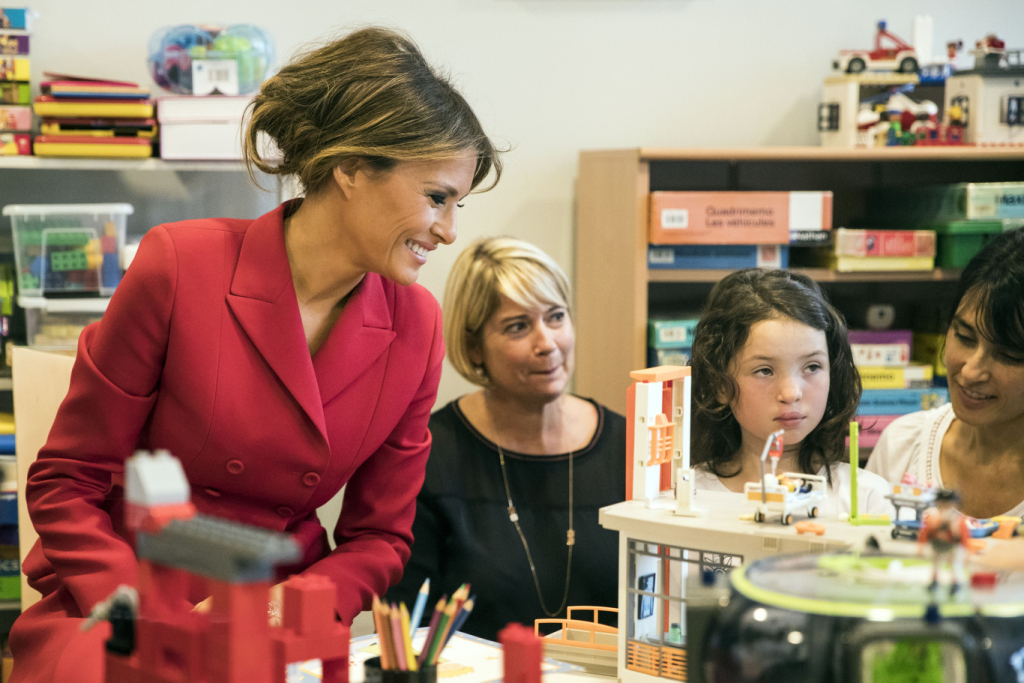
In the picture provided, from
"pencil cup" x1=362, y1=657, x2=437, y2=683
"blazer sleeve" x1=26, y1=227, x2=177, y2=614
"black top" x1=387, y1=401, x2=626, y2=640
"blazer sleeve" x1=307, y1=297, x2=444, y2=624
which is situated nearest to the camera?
"pencil cup" x1=362, y1=657, x2=437, y2=683

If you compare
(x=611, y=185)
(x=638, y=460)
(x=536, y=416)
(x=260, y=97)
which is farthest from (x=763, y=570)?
(x=611, y=185)

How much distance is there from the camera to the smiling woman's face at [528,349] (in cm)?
186

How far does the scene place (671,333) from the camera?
8.04 feet

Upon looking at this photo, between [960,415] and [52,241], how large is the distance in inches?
76.4

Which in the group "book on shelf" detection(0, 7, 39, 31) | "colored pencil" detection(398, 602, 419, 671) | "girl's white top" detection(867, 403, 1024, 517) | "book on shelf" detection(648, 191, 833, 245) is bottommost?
"girl's white top" detection(867, 403, 1024, 517)

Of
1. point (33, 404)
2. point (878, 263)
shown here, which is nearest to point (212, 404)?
point (33, 404)

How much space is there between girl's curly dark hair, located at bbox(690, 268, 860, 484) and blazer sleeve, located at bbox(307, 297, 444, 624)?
440mm

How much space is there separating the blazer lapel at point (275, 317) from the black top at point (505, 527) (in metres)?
0.70

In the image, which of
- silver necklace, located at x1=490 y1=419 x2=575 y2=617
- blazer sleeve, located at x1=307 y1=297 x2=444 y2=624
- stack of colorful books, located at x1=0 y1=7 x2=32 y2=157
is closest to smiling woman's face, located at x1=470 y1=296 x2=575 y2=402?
silver necklace, located at x1=490 y1=419 x2=575 y2=617

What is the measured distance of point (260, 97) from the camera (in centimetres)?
120

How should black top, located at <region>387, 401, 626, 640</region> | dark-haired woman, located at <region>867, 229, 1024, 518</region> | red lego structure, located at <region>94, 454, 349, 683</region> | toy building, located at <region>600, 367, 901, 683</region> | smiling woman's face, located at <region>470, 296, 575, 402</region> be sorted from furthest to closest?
smiling woman's face, located at <region>470, 296, 575, 402</region>
black top, located at <region>387, 401, 626, 640</region>
dark-haired woman, located at <region>867, 229, 1024, 518</region>
toy building, located at <region>600, 367, 901, 683</region>
red lego structure, located at <region>94, 454, 349, 683</region>

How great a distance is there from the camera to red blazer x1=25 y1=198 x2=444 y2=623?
1106 mm

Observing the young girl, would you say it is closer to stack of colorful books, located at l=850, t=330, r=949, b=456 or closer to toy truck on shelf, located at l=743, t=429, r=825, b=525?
toy truck on shelf, located at l=743, t=429, r=825, b=525

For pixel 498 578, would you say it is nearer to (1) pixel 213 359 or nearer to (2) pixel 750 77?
(1) pixel 213 359
